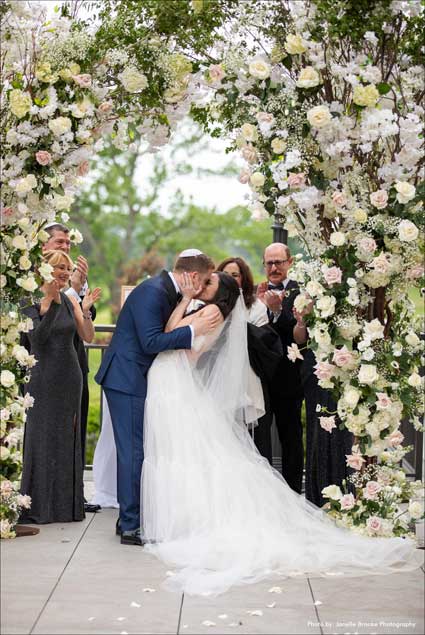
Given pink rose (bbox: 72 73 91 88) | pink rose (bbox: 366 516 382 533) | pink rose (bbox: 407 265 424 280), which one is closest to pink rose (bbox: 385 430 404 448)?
pink rose (bbox: 366 516 382 533)

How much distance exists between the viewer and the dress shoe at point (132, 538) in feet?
18.5

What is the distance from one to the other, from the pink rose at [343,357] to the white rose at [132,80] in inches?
72.3

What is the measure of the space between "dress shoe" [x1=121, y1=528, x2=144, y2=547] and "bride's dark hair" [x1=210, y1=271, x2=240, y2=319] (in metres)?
1.43

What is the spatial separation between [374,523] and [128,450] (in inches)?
60.2

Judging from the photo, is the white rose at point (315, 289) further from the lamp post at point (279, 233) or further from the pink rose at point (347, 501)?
the lamp post at point (279, 233)

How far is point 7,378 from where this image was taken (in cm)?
508

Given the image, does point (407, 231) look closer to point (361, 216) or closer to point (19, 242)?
point (361, 216)

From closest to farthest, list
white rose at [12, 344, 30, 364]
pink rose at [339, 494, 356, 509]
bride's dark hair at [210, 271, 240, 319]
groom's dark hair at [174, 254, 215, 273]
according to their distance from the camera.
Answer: white rose at [12, 344, 30, 364] < pink rose at [339, 494, 356, 509] < groom's dark hair at [174, 254, 215, 273] < bride's dark hair at [210, 271, 240, 319]

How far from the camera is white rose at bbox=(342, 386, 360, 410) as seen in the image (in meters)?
5.16

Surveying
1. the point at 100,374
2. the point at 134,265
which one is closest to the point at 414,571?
the point at 100,374

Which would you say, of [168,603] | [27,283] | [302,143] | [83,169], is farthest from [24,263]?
[168,603]

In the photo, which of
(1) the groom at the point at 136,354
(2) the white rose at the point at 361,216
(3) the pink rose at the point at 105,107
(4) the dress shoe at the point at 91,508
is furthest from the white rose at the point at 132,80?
(4) the dress shoe at the point at 91,508

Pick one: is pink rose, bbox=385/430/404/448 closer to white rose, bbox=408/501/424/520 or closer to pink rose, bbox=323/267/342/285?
white rose, bbox=408/501/424/520

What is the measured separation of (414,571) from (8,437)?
2.27 meters
